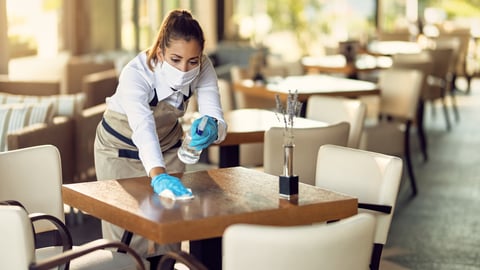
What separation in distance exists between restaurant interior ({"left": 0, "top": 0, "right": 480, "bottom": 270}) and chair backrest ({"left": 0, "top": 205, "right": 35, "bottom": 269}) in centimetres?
47

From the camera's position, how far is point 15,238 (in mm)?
A: 3041

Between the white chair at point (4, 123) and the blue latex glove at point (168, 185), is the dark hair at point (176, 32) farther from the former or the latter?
the white chair at point (4, 123)

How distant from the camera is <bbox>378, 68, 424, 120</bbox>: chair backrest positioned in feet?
25.7

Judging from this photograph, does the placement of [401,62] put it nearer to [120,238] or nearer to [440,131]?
[440,131]

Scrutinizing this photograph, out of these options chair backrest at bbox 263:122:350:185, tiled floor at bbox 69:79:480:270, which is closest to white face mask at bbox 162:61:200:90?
chair backrest at bbox 263:122:350:185

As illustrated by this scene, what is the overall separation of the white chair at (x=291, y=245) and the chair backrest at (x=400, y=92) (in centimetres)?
509

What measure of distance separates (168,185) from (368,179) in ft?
3.30

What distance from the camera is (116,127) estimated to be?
14.1 feet

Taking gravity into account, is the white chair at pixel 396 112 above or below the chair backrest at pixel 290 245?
below

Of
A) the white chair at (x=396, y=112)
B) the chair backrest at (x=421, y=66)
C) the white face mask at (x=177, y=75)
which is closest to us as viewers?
the white face mask at (x=177, y=75)

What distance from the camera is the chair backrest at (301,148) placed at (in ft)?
16.0

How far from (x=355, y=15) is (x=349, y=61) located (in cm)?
712

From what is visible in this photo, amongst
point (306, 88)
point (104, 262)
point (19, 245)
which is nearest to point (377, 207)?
point (104, 262)

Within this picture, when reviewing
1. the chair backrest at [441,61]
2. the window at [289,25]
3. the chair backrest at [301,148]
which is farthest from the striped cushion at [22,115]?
the window at [289,25]
